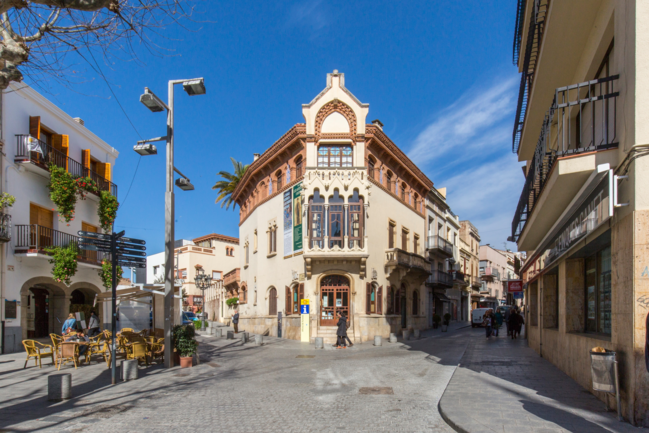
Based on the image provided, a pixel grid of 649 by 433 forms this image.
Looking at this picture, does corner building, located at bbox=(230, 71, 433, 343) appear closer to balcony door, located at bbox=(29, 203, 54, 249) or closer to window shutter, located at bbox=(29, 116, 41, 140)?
balcony door, located at bbox=(29, 203, 54, 249)

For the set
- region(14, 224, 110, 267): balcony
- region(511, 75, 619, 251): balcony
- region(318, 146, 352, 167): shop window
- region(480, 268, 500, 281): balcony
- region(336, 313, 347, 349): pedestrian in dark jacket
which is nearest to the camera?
region(511, 75, 619, 251): balcony

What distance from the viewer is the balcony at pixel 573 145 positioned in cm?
767

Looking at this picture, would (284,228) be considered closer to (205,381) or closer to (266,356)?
→ (266,356)

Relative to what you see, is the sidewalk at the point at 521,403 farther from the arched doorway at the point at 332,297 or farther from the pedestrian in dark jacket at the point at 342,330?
the arched doorway at the point at 332,297

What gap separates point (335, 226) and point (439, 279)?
18437mm

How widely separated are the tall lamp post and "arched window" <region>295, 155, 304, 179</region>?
11.8 metres

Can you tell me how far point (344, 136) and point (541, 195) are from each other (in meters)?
15.6

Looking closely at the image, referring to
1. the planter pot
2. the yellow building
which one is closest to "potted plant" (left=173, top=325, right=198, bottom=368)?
the planter pot

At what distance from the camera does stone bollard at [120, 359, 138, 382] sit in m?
11.3

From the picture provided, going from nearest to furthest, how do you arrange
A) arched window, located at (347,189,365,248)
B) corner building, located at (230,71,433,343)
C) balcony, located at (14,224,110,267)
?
balcony, located at (14,224,110,267) → arched window, located at (347,189,365,248) → corner building, located at (230,71,433,343)

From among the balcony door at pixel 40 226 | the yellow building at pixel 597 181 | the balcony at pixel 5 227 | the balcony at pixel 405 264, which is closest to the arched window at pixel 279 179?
the balcony at pixel 405 264

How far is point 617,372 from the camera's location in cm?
692

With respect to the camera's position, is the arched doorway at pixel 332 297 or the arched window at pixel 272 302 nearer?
the arched doorway at pixel 332 297

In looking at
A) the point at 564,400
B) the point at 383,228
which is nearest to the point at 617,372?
the point at 564,400
